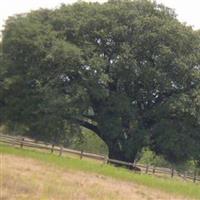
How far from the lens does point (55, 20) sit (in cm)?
3959

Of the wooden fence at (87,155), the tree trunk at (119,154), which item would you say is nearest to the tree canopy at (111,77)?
the tree trunk at (119,154)

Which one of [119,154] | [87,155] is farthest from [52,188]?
[119,154]

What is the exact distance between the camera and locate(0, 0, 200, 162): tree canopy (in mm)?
36844

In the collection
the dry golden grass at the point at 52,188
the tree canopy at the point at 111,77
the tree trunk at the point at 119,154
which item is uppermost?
the tree canopy at the point at 111,77

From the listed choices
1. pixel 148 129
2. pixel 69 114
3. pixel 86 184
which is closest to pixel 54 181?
pixel 86 184

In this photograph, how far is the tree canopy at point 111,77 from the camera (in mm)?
36844

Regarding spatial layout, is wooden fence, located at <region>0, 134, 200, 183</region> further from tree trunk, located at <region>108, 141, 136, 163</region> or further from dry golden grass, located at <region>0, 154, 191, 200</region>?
dry golden grass, located at <region>0, 154, 191, 200</region>

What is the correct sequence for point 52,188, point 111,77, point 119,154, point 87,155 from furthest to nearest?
point 119,154, point 111,77, point 87,155, point 52,188

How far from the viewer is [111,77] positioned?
3894 centimetres

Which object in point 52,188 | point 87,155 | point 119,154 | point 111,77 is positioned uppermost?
point 111,77

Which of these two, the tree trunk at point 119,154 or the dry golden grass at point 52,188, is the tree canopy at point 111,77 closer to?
the tree trunk at point 119,154

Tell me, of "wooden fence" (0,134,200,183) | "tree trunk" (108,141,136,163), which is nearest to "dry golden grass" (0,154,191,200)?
"wooden fence" (0,134,200,183)

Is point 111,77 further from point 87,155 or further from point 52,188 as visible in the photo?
point 52,188

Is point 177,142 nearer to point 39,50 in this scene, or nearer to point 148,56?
point 148,56
